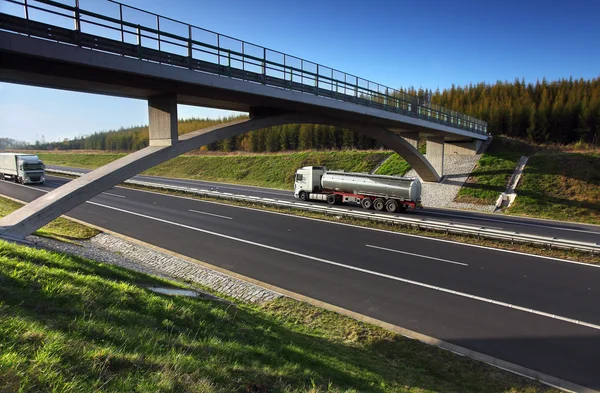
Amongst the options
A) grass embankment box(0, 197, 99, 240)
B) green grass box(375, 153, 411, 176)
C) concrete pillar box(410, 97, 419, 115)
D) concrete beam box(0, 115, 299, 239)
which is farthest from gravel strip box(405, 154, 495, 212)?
grass embankment box(0, 197, 99, 240)

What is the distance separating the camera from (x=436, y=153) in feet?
113

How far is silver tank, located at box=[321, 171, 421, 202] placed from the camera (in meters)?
23.2

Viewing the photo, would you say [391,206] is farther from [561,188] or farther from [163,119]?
[163,119]

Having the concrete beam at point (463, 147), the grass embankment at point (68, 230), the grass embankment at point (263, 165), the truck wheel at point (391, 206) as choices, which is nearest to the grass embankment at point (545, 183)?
the concrete beam at point (463, 147)

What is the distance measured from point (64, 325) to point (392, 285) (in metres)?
8.98

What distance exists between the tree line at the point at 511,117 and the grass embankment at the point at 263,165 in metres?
10.7

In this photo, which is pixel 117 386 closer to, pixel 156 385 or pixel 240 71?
pixel 156 385

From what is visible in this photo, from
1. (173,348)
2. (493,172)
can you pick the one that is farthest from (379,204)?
(173,348)

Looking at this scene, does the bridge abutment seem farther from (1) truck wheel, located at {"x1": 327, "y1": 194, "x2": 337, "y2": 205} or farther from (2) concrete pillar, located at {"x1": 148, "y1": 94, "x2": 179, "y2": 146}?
(2) concrete pillar, located at {"x1": 148, "y1": 94, "x2": 179, "y2": 146}

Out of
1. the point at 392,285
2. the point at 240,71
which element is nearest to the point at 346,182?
the point at 240,71

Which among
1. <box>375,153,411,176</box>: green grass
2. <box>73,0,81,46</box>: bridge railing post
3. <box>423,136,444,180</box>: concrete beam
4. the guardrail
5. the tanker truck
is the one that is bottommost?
the guardrail

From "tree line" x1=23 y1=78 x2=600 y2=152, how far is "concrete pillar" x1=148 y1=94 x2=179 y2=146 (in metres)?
42.6

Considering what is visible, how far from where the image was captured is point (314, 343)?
6836 millimetres

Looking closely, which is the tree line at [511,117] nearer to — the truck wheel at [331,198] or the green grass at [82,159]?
the green grass at [82,159]
